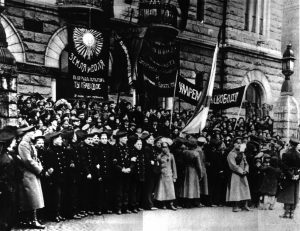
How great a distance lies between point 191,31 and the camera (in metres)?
18.9

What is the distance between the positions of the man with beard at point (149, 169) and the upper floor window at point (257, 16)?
487 inches

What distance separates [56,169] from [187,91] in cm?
448

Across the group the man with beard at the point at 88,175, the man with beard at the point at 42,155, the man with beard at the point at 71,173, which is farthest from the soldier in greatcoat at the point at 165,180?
the man with beard at the point at 42,155

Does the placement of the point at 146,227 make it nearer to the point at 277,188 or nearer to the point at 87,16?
the point at 277,188

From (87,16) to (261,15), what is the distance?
32.7ft

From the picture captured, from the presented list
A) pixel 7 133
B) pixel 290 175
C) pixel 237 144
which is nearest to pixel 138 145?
pixel 237 144

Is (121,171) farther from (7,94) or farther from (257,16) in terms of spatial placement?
(257,16)

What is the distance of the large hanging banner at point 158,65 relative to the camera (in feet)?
45.1

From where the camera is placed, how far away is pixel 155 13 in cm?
1666

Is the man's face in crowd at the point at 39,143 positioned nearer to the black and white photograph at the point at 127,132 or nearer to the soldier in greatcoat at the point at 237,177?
the black and white photograph at the point at 127,132

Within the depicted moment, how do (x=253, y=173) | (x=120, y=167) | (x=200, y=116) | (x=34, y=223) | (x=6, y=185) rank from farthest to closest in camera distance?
(x=253, y=173) → (x=200, y=116) → (x=120, y=167) → (x=34, y=223) → (x=6, y=185)

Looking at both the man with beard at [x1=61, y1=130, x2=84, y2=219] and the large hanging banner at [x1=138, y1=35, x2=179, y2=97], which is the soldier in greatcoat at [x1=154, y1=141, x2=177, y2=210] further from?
the large hanging banner at [x1=138, y1=35, x2=179, y2=97]

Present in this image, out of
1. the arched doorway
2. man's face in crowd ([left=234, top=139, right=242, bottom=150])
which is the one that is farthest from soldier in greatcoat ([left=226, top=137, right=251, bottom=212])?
the arched doorway

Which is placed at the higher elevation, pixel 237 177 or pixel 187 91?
pixel 187 91
